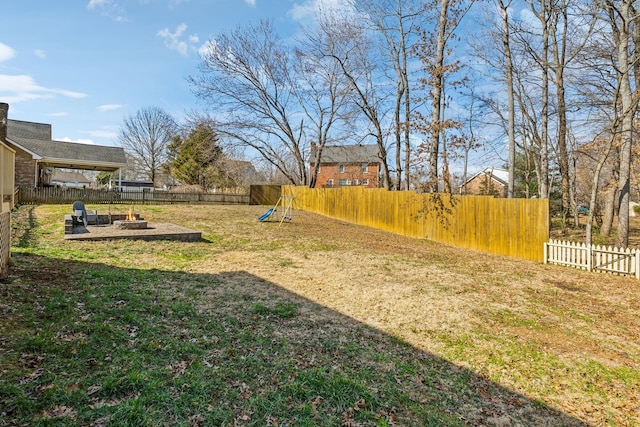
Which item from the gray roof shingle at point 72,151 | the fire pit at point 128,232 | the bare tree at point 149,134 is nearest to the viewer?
the fire pit at point 128,232

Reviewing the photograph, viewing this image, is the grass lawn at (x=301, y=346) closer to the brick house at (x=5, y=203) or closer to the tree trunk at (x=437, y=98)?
the brick house at (x=5, y=203)

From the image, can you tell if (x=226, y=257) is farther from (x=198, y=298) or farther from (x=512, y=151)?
(x=512, y=151)

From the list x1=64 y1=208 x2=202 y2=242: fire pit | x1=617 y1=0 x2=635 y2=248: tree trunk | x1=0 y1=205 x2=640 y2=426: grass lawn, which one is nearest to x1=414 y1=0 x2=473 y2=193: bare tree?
x1=617 y1=0 x2=635 y2=248: tree trunk

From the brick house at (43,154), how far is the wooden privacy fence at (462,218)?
17.7 m

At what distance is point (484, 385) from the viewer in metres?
3.16

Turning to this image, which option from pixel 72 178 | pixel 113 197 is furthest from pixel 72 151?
pixel 72 178

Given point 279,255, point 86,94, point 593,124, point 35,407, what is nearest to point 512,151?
point 593,124

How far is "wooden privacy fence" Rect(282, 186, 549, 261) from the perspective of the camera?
9.07 m

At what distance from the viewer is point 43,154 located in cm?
2045

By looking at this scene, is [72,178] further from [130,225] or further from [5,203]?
[5,203]

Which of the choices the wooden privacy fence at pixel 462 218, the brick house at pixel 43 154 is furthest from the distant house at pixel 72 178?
the wooden privacy fence at pixel 462 218

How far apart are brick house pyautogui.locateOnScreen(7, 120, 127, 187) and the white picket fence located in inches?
956

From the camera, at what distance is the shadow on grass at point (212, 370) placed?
2422mm

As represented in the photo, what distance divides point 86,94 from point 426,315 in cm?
1641
